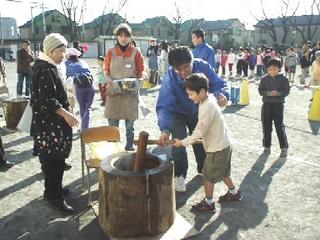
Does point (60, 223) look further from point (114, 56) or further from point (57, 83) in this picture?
point (114, 56)

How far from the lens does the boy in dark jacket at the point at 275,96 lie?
6273 mm

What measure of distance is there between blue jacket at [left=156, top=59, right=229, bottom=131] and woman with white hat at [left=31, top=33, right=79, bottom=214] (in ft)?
3.46

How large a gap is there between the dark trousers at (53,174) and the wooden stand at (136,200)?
3.03 feet

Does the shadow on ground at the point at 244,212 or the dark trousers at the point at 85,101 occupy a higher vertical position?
the dark trousers at the point at 85,101

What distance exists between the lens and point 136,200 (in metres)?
3.38

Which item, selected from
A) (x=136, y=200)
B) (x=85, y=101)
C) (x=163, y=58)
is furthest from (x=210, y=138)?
(x=163, y=58)

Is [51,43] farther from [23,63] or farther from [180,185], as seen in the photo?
[23,63]

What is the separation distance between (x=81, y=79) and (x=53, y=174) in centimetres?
266

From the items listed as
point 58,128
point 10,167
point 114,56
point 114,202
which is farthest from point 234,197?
point 10,167

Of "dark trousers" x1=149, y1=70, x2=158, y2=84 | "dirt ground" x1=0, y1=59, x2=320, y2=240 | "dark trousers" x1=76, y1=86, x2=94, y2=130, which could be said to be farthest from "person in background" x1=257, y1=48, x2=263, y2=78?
"dark trousers" x1=76, y1=86, x2=94, y2=130

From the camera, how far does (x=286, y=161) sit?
611 cm

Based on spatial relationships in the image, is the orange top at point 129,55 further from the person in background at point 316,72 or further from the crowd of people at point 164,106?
the person in background at point 316,72

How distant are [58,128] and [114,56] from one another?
215 cm

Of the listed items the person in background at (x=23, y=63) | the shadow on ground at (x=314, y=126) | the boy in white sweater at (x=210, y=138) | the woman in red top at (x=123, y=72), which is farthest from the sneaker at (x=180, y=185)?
the person in background at (x=23, y=63)
